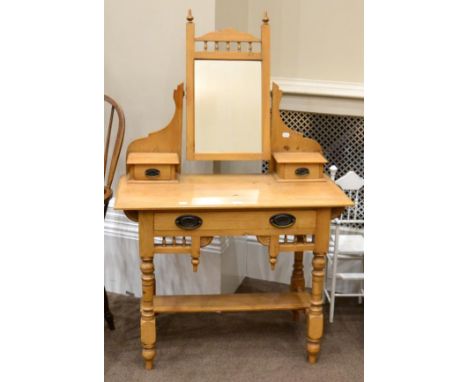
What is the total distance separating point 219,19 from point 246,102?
45 centimetres

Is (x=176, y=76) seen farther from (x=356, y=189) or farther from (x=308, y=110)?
(x=356, y=189)

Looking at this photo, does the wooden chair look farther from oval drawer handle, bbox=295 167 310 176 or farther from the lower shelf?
oval drawer handle, bbox=295 167 310 176

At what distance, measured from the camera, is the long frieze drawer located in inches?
82.0

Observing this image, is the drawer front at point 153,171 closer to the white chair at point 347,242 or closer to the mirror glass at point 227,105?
the mirror glass at point 227,105

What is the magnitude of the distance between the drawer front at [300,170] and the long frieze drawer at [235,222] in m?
0.26

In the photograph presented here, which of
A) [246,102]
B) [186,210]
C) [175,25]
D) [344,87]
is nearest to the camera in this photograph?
[186,210]

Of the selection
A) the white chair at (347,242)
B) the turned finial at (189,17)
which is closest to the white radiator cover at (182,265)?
the white chair at (347,242)

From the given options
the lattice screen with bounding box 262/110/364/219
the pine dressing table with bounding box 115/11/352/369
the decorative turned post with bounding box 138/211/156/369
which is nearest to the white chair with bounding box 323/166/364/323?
the lattice screen with bounding box 262/110/364/219

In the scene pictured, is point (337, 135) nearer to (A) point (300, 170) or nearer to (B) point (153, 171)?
(A) point (300, 170)

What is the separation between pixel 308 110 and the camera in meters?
2.81

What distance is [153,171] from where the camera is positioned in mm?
2297

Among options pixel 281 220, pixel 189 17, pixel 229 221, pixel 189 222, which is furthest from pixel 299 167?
pixel 189 17

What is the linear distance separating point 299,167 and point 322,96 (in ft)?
1.94

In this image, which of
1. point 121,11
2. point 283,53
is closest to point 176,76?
point 121,11
